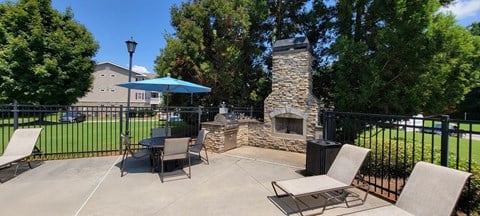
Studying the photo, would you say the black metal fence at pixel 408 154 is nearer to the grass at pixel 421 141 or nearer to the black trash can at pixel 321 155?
the grass at pixel 421 141

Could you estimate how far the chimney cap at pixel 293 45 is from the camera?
811 centimetres

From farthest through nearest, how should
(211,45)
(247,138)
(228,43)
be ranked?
(211,45)
(228,43)
(247,138)

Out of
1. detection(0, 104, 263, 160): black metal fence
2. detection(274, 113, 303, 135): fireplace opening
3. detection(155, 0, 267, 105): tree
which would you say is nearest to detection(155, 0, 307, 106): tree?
detection(155, 0, 267, 105): tree

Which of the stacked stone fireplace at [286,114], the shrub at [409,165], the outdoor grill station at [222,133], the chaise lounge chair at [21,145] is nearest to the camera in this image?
the shrub at [409,165]

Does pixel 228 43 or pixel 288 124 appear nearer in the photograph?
pixel 288 124

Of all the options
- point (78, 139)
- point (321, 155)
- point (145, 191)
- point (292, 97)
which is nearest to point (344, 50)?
point (292, 97)

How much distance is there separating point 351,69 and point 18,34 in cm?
2058

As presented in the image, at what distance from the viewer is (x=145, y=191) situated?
4281mm

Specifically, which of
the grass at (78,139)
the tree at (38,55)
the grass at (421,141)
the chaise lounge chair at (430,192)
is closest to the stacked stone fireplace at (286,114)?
the grass at (421,141)

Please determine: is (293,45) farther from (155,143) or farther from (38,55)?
(38,55)

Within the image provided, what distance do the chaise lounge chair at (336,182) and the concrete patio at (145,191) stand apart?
30 centimetres

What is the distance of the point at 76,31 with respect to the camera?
18484 mm

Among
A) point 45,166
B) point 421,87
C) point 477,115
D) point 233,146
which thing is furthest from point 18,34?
point 477,115

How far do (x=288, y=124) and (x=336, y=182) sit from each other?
203 inches
